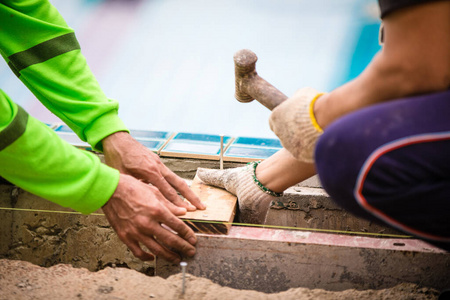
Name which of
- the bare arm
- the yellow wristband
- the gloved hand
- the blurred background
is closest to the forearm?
the bare arm

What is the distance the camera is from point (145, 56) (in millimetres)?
5082

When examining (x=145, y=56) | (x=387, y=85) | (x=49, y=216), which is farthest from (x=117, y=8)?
(x=387, y=85)

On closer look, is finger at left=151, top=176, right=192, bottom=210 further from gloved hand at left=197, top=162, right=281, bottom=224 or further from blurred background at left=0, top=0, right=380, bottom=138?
blurred background at left=0, top=0, right=380, bottom=138

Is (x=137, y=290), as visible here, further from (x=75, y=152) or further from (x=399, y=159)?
(x=399, y=159)

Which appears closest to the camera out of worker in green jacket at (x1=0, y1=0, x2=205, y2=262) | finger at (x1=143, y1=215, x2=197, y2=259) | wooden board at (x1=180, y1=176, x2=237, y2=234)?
worker in green jacket at (x1=0, y1=0, x2=205, y2=262)

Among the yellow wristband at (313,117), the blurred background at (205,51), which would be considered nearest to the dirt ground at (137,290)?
the yellow wristband at (313,117)

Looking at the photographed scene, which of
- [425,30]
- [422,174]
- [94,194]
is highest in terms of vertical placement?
[425,30]

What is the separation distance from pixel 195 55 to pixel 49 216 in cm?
306

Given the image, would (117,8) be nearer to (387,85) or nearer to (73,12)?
(73,12)

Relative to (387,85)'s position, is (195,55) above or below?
below

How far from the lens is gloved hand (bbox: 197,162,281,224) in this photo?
194 centimetres

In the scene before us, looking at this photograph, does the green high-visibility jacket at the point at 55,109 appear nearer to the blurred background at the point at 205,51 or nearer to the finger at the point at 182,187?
the finger at the point at 182,187

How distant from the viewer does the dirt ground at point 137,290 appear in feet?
4.94

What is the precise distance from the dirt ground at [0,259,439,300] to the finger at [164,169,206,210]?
1.06 feet
